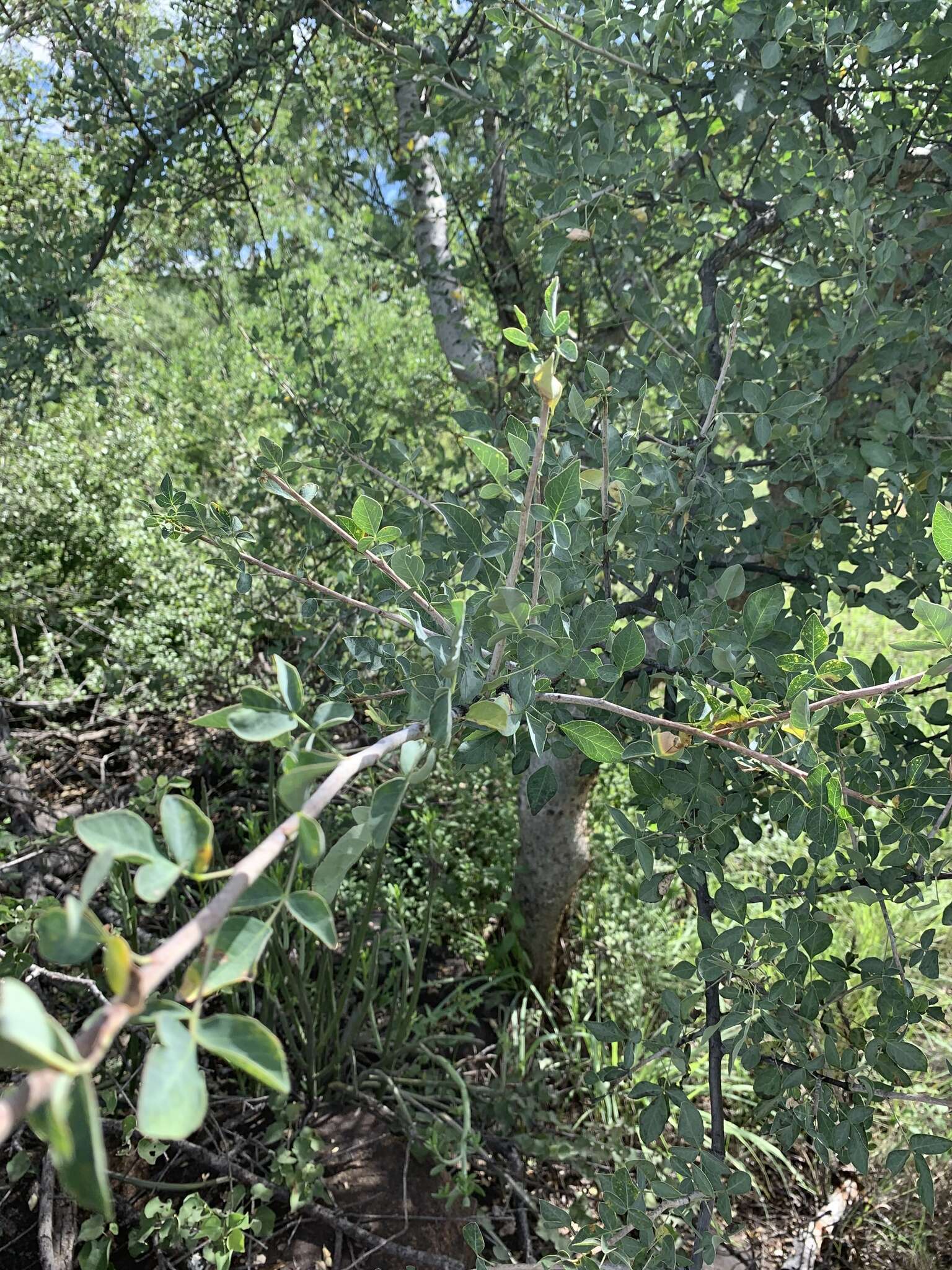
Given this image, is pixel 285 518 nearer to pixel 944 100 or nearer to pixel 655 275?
pixel 655 275

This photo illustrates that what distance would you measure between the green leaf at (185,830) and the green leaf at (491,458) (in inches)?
15.1

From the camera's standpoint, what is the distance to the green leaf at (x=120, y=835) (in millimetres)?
385

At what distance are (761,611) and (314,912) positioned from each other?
0.59 m

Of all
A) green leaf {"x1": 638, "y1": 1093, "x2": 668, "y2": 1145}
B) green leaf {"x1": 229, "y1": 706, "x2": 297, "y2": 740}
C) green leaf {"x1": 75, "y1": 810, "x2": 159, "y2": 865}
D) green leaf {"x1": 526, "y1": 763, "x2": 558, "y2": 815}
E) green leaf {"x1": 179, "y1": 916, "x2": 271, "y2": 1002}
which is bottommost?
green leaf {"x1": 638, "y1": 1093, "x2": 668, "y2": 1145}

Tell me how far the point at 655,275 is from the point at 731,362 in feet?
2.92

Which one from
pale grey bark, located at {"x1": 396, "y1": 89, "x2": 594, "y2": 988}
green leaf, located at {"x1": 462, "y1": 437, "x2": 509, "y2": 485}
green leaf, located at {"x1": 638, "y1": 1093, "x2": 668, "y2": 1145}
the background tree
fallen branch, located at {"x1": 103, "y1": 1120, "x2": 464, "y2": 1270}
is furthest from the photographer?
pale grey bark, located at {"x1": 396, "y1": 89, "x2": 594, "y2": 988}

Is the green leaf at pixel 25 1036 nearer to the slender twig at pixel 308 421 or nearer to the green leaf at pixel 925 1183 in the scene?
the slender twig at pixel 308 421

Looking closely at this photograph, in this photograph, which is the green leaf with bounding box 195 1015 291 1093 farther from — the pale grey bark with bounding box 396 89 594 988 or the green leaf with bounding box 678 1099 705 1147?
the pale grey bark with bounding box 396 89 594 988

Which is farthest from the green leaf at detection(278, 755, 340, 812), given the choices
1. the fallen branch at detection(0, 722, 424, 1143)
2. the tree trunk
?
the tree trunk

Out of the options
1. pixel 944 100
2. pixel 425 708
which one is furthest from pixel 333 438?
pixel 944 100

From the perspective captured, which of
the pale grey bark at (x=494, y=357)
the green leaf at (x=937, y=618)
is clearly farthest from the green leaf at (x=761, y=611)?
the pale grey bark at (x=494, y=357)

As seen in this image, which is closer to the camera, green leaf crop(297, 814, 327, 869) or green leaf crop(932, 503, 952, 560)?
green leaf crop(297, 814, 327, 869)

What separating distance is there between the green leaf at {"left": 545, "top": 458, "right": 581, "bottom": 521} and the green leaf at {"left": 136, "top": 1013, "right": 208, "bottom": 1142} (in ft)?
1.69

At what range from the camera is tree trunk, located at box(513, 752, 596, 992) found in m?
2.03
